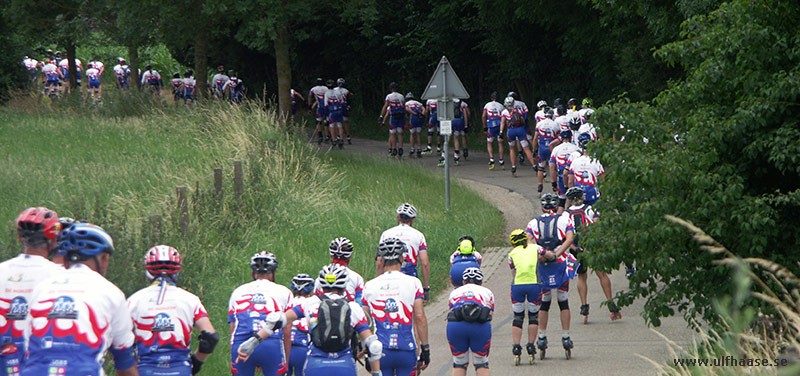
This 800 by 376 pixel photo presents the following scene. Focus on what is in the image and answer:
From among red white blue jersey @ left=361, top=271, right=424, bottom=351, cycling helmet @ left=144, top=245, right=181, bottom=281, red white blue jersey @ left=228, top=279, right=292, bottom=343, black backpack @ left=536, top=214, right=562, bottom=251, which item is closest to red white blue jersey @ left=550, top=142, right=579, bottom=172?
black backpack @ left=536, top=214, right=562, bottom=251

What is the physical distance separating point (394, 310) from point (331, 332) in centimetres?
105

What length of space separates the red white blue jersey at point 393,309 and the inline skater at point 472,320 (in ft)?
2.47

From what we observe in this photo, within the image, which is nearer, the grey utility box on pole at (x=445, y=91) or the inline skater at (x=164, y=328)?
the inline skater at (x=164, y=328)

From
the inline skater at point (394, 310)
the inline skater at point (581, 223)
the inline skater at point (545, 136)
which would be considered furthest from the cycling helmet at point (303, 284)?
the inline skater at point (545, 136)

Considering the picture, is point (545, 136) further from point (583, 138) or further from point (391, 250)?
point (391, 250)

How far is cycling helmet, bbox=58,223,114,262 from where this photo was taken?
5.68 meters

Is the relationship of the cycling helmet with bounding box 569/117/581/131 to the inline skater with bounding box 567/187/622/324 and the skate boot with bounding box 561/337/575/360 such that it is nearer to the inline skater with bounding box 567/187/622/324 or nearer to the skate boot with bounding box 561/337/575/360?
the inline skater with bounding box 567/187/622/324

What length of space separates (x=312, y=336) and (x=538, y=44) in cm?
2612

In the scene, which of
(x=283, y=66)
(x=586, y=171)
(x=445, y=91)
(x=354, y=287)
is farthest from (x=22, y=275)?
(x=283, y=66)

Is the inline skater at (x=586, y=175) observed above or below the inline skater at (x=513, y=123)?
below

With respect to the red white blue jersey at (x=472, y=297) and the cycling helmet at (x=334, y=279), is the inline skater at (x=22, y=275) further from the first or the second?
the red white blue jersey at (x=472, y=297)

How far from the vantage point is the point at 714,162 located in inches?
366

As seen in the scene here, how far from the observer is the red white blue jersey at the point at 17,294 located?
638 centimetres

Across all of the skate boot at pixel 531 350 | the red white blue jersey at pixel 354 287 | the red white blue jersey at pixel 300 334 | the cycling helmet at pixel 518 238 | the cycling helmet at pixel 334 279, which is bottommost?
the skate boot at pixel 531 350
